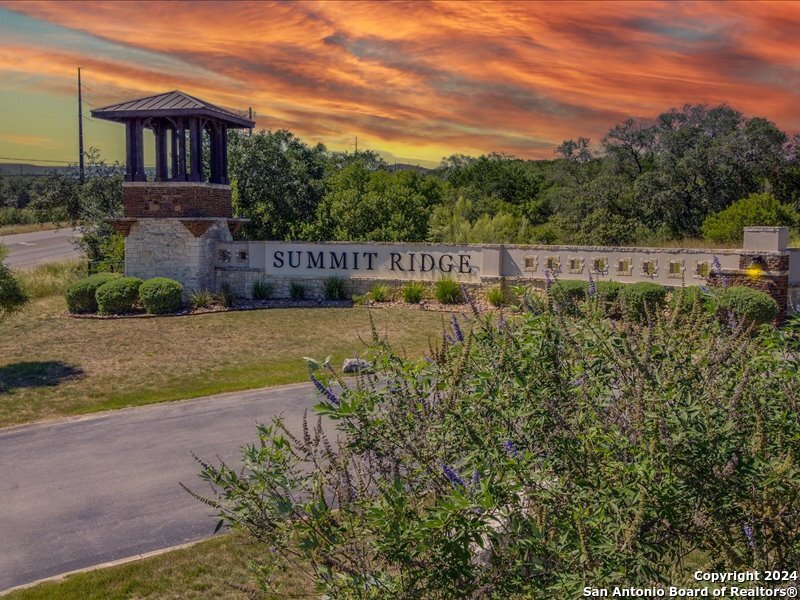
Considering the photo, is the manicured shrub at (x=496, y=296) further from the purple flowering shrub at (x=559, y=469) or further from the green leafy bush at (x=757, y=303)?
the purple flowering shrub at (x=559, y=469)

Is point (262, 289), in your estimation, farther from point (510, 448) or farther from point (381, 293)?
point (510, 448)

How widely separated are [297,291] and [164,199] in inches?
221

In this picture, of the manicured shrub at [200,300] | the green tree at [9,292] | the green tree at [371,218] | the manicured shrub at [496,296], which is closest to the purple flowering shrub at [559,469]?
the green tree at [9,292]

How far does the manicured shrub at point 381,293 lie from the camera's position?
27109 millimetres

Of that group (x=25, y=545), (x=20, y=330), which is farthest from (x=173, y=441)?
(x=20, y=330)

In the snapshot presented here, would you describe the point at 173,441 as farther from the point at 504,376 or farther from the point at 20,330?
the point at 20,330

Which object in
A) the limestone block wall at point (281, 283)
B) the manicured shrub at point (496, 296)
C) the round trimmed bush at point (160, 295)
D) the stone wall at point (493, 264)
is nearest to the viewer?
the stone wall at point (493, 264)

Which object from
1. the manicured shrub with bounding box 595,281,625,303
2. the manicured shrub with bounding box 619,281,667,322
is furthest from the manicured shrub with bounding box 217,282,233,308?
the manicured shrub with bounding box 619,281,667,322

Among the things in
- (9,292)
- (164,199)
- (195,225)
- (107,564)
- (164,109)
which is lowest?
(107,564)

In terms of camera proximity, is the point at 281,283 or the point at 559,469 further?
the point at 281,283

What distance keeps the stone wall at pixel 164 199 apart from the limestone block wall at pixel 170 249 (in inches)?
13.6

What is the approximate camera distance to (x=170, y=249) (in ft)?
90.3

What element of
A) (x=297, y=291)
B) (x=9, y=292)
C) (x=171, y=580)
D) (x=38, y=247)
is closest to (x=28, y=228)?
(x=38, y=247)

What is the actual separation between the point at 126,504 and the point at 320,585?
23.3 feet
